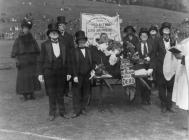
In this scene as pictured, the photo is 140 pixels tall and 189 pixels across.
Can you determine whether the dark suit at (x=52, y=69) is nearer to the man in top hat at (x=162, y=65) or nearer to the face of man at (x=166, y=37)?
the man in top hat at (x=162, y=65)

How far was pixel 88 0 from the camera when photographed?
484 inches

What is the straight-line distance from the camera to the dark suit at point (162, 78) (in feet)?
20.5

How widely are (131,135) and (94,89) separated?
3890 millimetres

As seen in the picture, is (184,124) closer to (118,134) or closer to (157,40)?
(118,134)

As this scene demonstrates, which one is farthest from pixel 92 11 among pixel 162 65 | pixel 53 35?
pixel 53 35

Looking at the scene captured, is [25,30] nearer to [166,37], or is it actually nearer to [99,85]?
[99,85]

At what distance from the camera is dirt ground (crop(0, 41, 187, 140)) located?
478 cm

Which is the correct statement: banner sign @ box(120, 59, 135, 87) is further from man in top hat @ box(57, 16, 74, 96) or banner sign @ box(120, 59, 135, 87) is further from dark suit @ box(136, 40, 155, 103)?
man in top hat @ box(57, 16, 74, 96)

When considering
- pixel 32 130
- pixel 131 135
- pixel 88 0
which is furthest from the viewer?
pixel 88 0

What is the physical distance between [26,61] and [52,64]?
202 centimetres

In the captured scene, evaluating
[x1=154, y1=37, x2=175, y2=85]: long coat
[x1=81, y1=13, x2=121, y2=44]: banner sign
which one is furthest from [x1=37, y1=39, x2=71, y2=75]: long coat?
[x1=81, y1=13, x2=121, y2=44]: banner sign

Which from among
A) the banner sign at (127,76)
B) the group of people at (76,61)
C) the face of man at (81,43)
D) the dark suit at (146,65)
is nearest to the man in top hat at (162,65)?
the group of people at (76,61)

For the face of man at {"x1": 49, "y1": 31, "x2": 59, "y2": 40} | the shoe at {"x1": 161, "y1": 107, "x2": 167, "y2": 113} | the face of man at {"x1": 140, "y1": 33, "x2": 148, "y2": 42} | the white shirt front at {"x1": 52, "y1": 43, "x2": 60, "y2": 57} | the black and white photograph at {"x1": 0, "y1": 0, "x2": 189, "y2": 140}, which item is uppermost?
the face of man at {"x1": 49, "y1": 31, "x2": 59, "y2": 40}

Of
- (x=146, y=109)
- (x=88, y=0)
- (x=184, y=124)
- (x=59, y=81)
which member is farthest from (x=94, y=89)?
(x=88, y=0)
